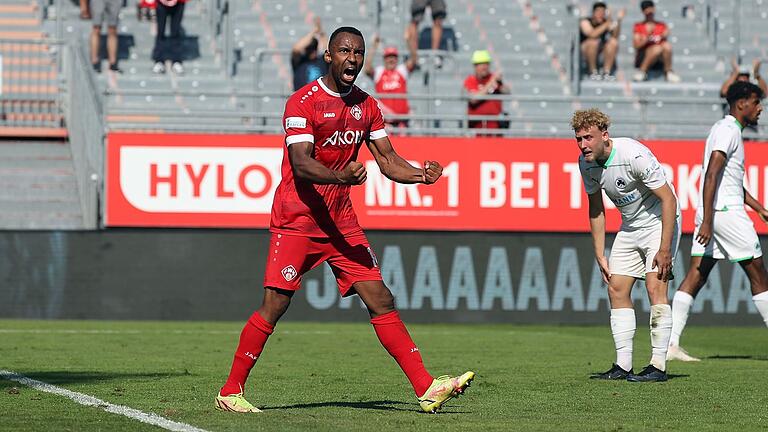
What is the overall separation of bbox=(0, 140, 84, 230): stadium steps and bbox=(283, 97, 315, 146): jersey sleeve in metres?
11.8

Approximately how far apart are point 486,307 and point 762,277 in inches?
283

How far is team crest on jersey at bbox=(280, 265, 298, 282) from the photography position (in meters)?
8.25

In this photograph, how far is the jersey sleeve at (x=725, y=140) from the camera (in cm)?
1196

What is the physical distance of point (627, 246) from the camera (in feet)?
35.3

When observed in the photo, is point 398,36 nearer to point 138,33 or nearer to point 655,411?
point 138,33

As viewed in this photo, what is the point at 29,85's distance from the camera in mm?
21578

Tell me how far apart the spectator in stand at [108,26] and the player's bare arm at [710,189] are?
44.5ft

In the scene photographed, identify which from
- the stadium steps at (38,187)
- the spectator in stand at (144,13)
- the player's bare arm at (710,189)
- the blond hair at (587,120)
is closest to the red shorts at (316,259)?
the blond hair at (587,120)

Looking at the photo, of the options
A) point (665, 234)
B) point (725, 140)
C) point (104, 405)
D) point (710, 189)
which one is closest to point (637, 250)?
point (665, 234)

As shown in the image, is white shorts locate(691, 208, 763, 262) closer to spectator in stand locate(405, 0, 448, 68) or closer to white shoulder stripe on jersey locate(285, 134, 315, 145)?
white shoulder stripe on jersey locate(285, 134, 315, 145)

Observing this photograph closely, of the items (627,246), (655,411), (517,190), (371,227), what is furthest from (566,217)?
(655,411)

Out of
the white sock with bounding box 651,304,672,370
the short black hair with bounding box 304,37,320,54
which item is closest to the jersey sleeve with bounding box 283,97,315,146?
the white sock with bounding box 651,304,672,370

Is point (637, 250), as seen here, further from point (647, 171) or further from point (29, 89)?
point (29, 89)

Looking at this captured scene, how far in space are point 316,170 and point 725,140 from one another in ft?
17.1
